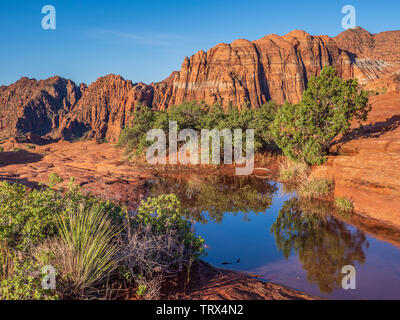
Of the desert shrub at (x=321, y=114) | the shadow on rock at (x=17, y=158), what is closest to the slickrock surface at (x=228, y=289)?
the desert shrub at (x=321, y=114)

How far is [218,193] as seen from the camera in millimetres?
13844

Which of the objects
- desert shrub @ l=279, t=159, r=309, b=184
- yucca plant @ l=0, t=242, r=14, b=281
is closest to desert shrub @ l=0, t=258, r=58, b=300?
yucca plant @ l=0, t=242, r=14, b=281

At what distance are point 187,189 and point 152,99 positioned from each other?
64580mm

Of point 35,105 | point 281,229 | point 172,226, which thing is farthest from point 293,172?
point 35,105

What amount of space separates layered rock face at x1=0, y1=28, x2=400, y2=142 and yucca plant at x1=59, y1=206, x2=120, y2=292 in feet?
221

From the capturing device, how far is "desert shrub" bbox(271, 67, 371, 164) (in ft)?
42.8

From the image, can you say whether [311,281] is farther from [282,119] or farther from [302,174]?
[282,119]

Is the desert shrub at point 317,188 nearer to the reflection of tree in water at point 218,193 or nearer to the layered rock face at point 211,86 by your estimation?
the reflection of tree in water at point 218,193

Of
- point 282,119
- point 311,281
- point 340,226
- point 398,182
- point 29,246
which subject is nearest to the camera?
point 29,246

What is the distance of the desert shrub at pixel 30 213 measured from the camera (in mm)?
4379

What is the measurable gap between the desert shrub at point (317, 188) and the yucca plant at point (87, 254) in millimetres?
9455

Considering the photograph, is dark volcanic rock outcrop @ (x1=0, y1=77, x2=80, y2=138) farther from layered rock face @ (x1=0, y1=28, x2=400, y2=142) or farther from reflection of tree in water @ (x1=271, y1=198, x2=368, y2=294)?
reflection of tree in water @ (x1=271, y1=198, x2=368, y2=294)

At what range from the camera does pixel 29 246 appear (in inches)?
174

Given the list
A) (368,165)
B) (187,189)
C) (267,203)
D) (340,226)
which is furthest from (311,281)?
(187,189)
